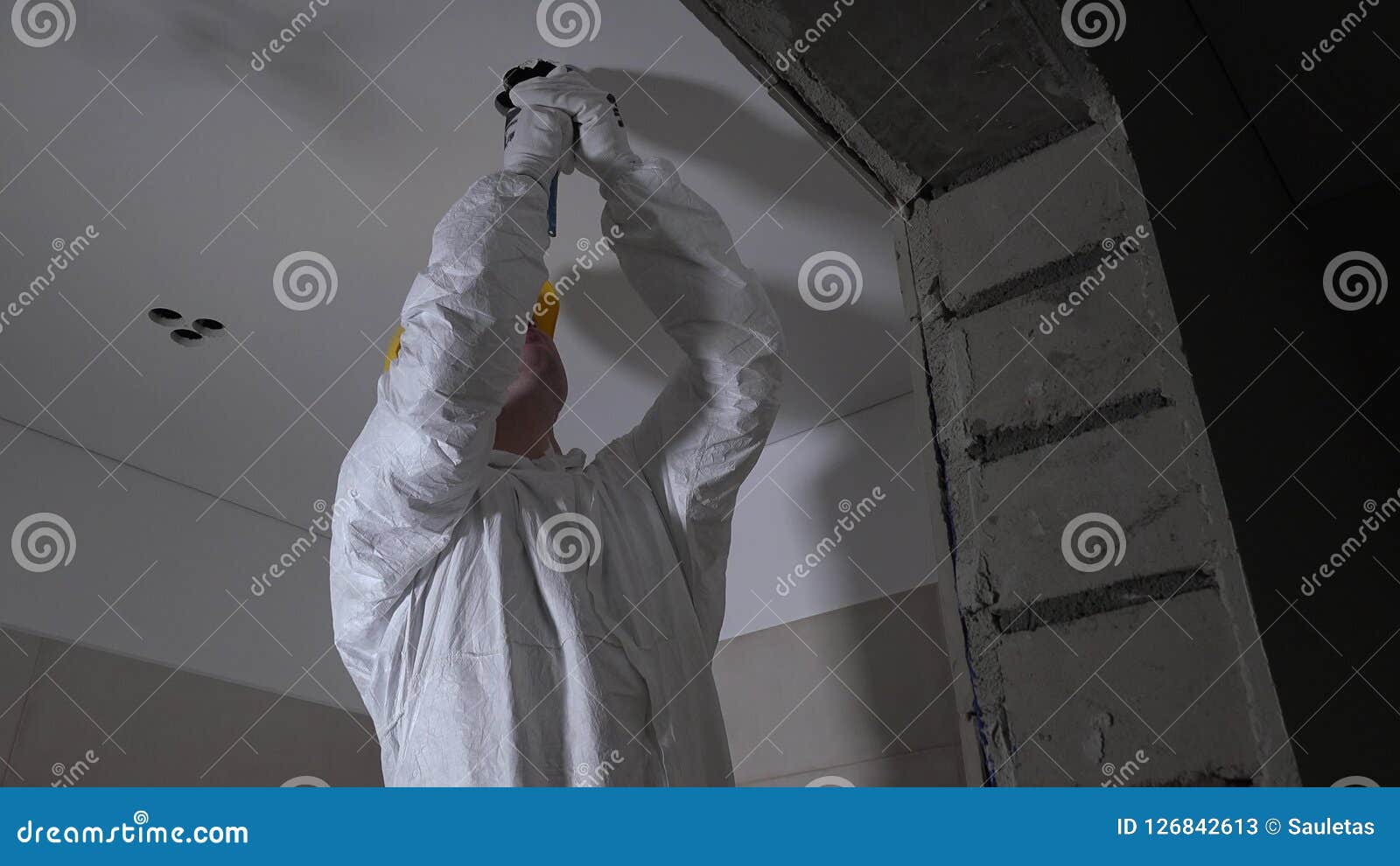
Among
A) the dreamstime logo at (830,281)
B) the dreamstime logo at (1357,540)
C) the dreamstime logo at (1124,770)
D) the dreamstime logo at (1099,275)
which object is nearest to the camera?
the dreamstime logo at (1124,770)

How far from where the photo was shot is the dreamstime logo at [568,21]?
1340 millimetres

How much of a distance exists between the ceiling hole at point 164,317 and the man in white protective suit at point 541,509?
69 cm

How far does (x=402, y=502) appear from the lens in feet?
4.09

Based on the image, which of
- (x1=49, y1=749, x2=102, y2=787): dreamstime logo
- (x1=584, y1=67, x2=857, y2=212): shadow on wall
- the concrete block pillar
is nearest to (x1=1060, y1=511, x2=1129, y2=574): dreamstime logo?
the concrete block pillar

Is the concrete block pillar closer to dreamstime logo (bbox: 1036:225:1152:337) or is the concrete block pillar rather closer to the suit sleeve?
dreamstime logo (bbox: 1036:225:1152:337)

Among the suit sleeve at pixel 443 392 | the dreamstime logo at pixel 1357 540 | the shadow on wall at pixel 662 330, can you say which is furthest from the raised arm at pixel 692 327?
the dreamstime logo at pixel 1357 540

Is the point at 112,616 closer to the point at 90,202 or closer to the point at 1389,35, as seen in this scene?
the point at 90,202

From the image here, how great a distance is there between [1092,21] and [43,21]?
1.21 meters

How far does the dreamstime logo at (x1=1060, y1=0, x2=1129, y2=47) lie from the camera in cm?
74

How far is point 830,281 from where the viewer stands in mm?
1855

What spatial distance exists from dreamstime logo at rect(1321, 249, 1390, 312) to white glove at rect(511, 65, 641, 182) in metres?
0.85

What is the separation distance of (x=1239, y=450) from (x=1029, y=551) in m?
0.18

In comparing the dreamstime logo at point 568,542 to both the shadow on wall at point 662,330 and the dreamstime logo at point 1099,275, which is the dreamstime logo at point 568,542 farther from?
the dreamstime logo at point 1099,275

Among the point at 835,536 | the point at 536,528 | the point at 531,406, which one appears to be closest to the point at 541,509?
the point at 536,528
